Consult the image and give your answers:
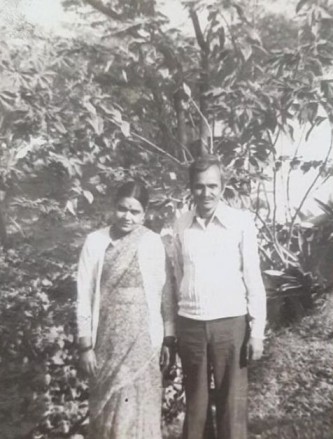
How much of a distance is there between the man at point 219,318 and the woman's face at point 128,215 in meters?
0.10

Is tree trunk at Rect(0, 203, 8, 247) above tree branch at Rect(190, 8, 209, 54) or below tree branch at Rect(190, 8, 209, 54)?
below

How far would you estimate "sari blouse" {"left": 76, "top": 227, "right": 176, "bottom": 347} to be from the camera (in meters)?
1.17

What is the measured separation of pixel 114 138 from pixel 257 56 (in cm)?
37

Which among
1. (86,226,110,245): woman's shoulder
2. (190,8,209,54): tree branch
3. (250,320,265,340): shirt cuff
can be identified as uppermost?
(190,8,209,54): tree branch

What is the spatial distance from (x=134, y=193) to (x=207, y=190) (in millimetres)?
162

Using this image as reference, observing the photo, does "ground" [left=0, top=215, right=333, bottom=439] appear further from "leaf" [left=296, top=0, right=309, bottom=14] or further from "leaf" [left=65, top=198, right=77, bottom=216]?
"leaf" [left=296, top=0, right=309, bottom=14]

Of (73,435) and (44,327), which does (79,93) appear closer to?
Result: (44,327)

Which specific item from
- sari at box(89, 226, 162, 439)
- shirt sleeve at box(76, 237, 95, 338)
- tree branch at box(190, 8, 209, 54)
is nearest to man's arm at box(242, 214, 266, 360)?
sari at box(89, 226, 162, 439)

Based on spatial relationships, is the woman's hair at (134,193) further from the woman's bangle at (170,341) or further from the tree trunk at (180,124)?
the woman's bangle at (170,341)

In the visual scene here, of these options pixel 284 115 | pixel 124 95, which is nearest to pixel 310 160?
pixel 284 115

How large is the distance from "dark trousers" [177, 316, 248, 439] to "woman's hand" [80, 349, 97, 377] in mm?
187

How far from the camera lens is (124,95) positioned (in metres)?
1.24

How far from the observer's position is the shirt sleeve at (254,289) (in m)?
1.16

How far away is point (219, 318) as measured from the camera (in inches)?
44.8
